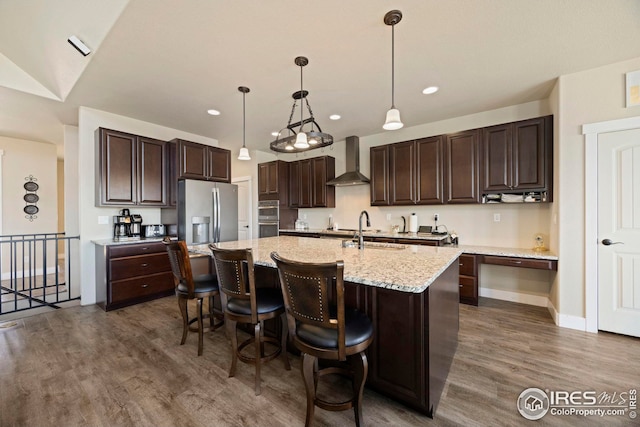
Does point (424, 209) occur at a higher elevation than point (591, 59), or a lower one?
lower

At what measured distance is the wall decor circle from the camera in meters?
5.19

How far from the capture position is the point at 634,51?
238cm

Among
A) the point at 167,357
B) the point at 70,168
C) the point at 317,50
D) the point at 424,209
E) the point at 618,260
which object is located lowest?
the point at 167,357

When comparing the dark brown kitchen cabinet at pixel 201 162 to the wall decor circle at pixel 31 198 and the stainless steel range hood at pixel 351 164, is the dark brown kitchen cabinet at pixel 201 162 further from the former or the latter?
the wall decor circle at pixel 31 198

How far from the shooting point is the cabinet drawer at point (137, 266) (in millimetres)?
3387

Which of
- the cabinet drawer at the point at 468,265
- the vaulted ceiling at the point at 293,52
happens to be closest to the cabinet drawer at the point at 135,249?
the vaulted ceiling at the point at 293,52

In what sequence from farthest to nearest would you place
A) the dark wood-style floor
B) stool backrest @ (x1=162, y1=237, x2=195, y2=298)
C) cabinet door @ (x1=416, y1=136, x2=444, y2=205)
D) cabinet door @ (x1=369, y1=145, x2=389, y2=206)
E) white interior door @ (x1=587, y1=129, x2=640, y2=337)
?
1. cabinet door @ (x1=369, y1=145, x2=389, y2=206)
2. cabinet door @ (x1=416, y1=136, x2=444, y2=205)
3. white interior door @ (x1=587, y1=129, x2=640, y2=337)
4. stool backrest @ (x1=162, y1=237, x2=195, y2=298)
5. the dark wood-style floor

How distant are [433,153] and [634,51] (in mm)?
2013

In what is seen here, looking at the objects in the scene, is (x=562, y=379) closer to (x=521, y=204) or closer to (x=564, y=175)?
→ (x=564, y=175)

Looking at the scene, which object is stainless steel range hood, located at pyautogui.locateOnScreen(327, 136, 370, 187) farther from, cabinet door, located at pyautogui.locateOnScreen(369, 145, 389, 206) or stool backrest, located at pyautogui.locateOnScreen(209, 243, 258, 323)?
stool backrest, located at pyautogui.locateOnScreen(209, 243, 258, 323)

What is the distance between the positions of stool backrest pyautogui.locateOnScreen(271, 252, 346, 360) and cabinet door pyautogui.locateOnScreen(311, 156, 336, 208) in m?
3.82

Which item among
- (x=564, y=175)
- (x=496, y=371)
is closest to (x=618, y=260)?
(x=564, y=175)

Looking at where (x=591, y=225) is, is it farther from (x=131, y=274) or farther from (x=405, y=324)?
(x=131, y=274)

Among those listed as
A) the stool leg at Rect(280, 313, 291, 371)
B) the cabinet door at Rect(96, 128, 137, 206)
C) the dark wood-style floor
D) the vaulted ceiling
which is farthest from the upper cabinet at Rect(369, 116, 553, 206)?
the cabinet door at Rect(96, 128, 137, 206)
